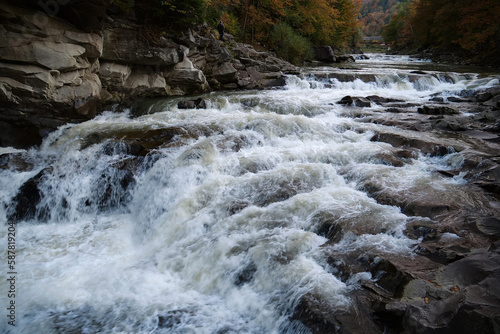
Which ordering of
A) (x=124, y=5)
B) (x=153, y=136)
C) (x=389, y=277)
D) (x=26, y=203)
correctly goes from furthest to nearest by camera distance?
(x=124, y=5)
(x=153, y=136)
(x=26, y=203)
(x=389, y=277)

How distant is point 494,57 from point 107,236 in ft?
83.6

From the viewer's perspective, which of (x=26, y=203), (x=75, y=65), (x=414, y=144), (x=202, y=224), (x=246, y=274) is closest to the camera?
(x=246, y=274)

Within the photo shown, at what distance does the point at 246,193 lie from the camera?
18.2ft

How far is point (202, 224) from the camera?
16.4 feet

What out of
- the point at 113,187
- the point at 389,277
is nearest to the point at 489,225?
the point at 389,277

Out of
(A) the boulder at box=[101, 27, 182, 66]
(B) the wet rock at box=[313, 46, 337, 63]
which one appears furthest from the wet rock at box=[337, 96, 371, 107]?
(B) the wet rock at box=[313, 46, 337, 63]

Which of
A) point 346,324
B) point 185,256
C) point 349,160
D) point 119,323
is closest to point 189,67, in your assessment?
Answer: point 349,160

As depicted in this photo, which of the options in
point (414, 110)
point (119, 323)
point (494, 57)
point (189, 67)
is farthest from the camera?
point (494, 57)

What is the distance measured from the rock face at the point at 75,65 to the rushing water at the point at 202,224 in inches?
32.0

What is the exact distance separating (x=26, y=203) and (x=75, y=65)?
4294 mm

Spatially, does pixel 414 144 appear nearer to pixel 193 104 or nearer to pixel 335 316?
pixel 335 316

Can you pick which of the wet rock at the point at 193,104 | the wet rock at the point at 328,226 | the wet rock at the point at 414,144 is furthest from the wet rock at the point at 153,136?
the wet rock at the point at 414,144

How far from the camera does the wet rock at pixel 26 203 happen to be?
579cm

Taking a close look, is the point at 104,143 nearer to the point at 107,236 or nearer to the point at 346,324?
the point at 107,236
